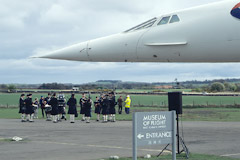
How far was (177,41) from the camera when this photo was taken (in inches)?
587

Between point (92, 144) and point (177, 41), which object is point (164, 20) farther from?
point (92, 144)

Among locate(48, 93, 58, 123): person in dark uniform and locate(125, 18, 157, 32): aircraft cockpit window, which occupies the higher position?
locate(125, 18, 157, 32): aircraft cockpit window

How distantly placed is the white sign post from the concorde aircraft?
562 centimetres

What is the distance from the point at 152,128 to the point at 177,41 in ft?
21.4

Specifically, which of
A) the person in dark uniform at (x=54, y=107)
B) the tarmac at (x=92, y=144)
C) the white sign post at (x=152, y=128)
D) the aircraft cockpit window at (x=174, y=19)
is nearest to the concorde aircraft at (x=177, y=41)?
the aircraft cockpit window at (x=174, y=19)

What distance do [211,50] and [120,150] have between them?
5321 millimetres

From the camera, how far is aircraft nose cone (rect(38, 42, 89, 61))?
16.3 meters

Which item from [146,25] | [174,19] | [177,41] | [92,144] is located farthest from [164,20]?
[92,144]

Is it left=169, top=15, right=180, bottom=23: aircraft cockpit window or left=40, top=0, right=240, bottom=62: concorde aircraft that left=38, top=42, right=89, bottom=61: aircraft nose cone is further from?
left=169, top=15, right=180, bottom=23: aircraft cockpit window

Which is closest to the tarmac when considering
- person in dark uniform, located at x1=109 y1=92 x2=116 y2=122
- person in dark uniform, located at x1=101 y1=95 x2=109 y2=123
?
person in dark uniform, located at x1=101 y1=95 x2=109 y2=123

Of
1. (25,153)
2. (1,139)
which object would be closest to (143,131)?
(25,153)

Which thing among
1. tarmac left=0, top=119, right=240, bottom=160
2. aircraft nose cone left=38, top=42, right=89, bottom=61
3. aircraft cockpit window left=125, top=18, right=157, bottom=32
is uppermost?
aircraft cockpit window left=125, top=18, right=157, bottom=32

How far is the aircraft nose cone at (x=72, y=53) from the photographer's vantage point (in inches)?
642

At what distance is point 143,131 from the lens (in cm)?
894
